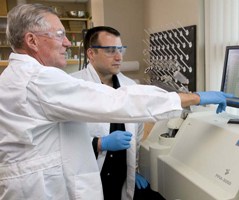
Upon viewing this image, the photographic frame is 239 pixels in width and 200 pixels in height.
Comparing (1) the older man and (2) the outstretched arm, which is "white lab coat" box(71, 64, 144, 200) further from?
(2) the outstretched arm

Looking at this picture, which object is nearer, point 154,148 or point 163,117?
Result: point 163,117

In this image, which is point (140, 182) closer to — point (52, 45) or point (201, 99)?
point (201, 99)

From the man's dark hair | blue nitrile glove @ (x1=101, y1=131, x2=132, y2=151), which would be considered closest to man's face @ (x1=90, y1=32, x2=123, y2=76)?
the man's dark hair

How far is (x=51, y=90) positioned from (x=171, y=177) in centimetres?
53

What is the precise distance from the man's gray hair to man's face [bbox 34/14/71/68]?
19mm

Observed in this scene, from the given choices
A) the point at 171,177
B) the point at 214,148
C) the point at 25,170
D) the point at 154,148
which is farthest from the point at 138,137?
the point at 25,170

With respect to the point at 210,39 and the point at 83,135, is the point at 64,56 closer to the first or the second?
the point at 83,135

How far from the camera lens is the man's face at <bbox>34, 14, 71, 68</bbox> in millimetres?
823

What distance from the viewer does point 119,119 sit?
0.74 m

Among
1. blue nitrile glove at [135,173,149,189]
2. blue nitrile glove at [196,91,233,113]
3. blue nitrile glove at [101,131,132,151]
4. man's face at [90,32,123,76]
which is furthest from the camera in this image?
man's face at [90,32,123,76]

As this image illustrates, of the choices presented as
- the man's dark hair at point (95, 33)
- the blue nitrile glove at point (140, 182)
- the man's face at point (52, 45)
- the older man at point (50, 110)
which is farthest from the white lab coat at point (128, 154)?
the man's face at point (52, 45)

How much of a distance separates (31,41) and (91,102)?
0.29 metres

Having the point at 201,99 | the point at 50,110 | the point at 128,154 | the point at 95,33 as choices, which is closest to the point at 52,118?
the point at 50,110

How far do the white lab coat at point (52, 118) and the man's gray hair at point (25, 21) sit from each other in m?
Result: 0.08
